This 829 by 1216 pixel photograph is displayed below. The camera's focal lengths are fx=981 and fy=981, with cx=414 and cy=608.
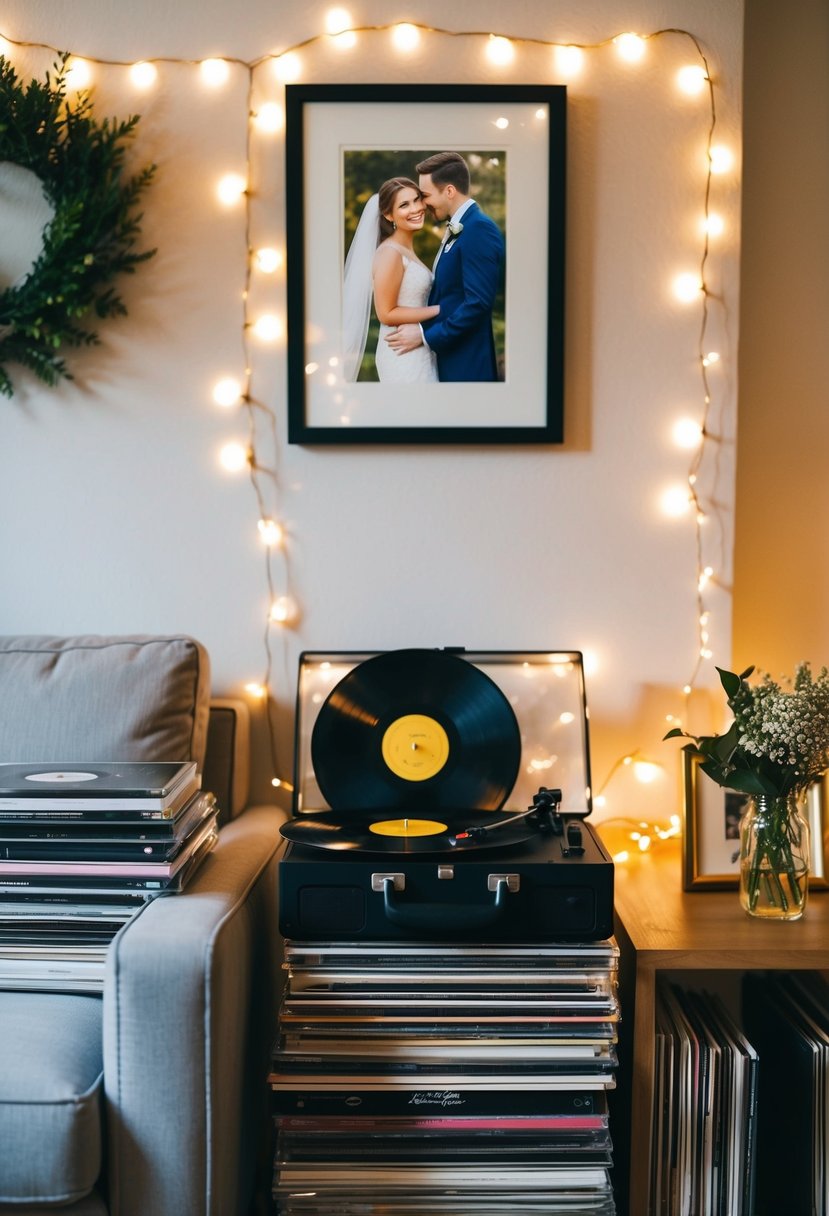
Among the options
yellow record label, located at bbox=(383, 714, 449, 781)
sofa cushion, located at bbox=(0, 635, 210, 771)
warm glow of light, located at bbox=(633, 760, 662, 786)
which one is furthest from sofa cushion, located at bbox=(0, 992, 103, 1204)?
warm glow of light, located at bbox=(633, 760, 662, 786)

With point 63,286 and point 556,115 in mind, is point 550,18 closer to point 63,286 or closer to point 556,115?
point 556,115

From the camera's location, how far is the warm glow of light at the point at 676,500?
1862 millimetres

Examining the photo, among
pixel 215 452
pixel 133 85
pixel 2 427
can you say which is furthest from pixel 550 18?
pixel 2 427

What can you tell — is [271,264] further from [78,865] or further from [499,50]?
[78,865]

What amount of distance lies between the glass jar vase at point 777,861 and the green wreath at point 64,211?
56.8 inches

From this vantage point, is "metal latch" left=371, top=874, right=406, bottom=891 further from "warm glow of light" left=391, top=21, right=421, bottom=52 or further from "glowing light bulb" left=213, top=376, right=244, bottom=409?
"warm glow of light" left=391, top=21, right=421, bottom=52

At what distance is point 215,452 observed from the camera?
6.13 feet

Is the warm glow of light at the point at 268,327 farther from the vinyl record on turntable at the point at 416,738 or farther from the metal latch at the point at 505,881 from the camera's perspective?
the metal latch at the point at 505,881

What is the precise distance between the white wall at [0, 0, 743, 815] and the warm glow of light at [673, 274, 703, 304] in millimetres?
19

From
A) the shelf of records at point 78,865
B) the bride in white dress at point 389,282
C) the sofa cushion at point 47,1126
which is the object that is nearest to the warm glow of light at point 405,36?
the bride in white dress at point 389,282

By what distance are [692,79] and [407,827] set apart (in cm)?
143

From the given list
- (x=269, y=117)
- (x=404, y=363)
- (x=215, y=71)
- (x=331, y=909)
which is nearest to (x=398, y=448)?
(x=404, y=363)

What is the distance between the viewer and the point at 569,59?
70.6 inches

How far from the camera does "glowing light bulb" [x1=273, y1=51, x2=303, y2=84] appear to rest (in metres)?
1.80
